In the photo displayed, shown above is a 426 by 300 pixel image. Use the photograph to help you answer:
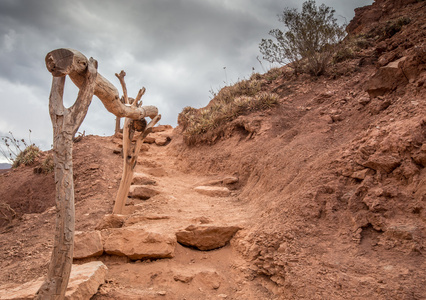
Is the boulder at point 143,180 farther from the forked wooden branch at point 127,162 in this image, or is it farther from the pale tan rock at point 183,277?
the pale tan rock at point 183,277

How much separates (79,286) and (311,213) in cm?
260

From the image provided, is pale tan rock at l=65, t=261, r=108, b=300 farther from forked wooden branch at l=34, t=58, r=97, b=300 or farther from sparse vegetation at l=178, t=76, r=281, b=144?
sparse vegetation at l=178, t=76, r=281, b=144

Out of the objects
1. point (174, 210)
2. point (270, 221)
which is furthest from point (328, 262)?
point (174, 210)

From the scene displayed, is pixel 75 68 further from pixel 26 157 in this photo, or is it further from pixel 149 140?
pixel 149 140

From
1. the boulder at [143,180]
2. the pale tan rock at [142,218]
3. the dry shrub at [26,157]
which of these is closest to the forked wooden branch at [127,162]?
the pale tan rock at [142,218]

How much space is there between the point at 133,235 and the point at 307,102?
613 centimetres

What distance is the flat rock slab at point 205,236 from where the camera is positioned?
3707 millimetres

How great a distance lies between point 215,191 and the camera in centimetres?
619

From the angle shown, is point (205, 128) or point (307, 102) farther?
point (205, 128)

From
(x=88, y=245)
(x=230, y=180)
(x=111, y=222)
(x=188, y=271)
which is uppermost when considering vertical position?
(x=230, y=180)

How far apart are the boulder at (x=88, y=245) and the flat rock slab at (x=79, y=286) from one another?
1.63 feet

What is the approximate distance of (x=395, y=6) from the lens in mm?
12484

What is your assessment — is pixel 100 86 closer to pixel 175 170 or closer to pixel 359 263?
pixel 359 263

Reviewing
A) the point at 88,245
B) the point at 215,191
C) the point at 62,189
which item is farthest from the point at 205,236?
the point at 215,191
